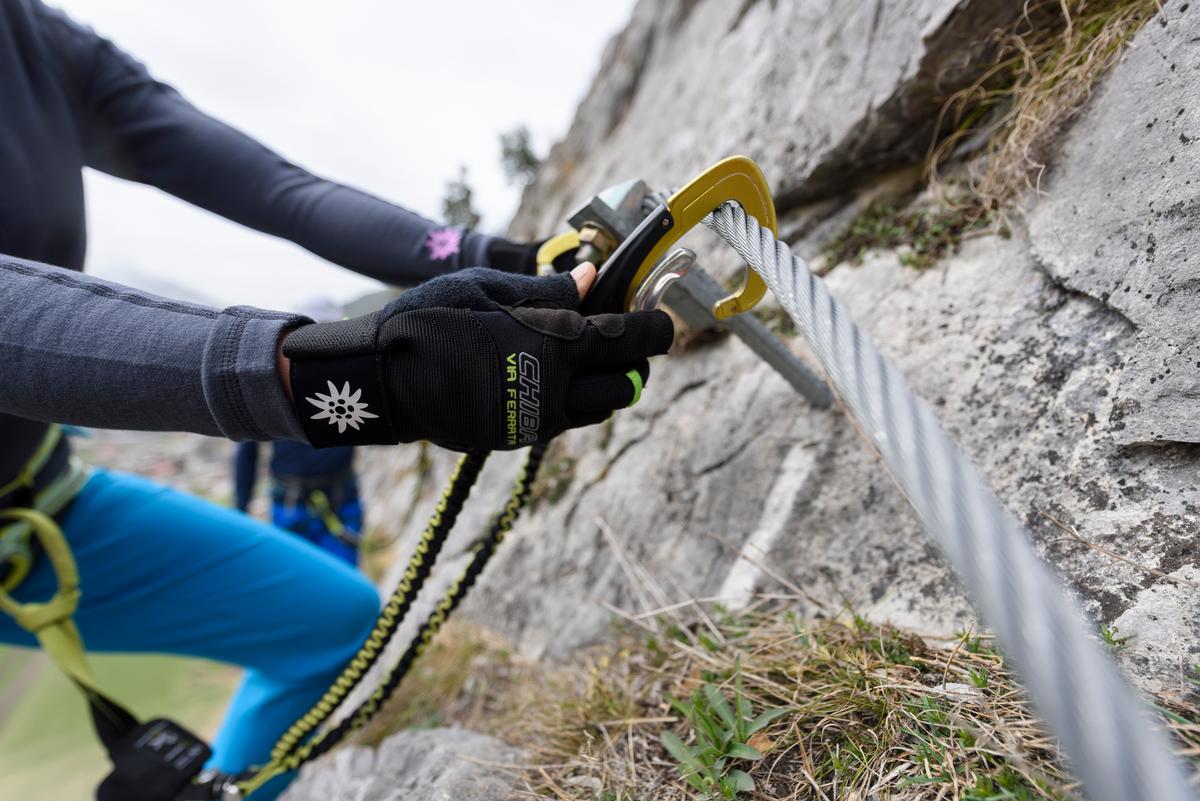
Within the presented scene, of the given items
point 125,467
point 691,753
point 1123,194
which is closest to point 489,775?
point 691,753

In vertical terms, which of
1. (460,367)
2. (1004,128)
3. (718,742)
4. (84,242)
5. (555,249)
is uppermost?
(1004,128)

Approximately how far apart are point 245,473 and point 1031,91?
4394 mm

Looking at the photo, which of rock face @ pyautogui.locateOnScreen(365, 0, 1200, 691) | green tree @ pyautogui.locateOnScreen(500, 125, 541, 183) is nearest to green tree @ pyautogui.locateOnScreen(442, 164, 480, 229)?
green tree @ pyautogui.locateOnScreen(500, 125, 541, 183)

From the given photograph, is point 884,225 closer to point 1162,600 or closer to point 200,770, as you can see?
point 1162,600

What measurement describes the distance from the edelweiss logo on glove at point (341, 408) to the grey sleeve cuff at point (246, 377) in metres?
0.05

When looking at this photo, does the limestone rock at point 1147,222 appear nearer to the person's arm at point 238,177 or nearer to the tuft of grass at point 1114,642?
the tuft of grass at point 1114,642

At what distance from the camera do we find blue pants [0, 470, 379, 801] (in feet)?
4.92

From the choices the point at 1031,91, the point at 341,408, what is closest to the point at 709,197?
the point at 341,408

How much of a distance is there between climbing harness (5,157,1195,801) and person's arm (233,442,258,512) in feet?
8.64

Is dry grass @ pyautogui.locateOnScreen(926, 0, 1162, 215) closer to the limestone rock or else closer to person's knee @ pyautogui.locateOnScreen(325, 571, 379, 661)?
the limestone rock

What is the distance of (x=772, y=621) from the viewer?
1.22 metres

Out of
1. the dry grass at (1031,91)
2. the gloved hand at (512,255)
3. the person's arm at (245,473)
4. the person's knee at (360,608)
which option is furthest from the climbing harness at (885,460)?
the person's arm at (245,473)

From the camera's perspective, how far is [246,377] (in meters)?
0.72

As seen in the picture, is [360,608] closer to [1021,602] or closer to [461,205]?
[1021,602]
